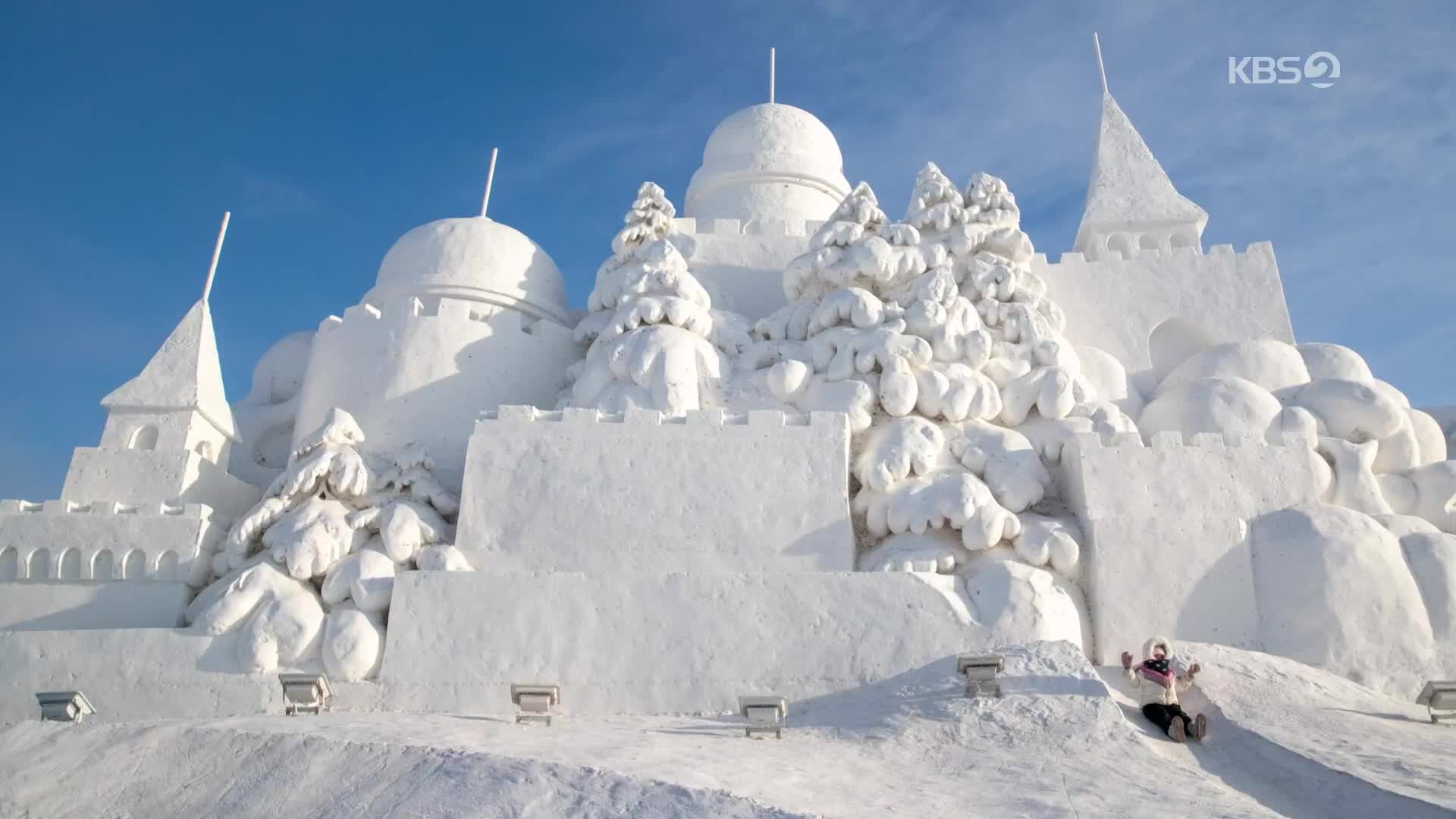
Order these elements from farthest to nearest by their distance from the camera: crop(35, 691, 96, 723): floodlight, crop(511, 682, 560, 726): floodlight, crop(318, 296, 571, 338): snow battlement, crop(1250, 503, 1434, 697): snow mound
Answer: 1. crop(318, 296, 571, 338): snow battlement
2. crop(1250, 503, 1434, 697): snow mound
3. crop(511, 682, 560, 726): floodlight
4. crop(35, 691, 96, 723): floodlight

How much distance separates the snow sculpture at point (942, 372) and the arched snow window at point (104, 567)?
29.8ft

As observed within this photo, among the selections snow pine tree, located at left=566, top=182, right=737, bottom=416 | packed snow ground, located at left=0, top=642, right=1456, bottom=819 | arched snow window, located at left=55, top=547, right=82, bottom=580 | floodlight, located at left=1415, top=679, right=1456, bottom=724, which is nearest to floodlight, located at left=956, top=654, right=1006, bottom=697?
packed snow ground, located at left=0, top=642, right=1456, bottom=819

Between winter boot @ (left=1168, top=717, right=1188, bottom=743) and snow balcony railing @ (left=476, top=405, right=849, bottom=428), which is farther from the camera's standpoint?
snow balcony railing @ (left=476, top=405, right=849, bottom=428)

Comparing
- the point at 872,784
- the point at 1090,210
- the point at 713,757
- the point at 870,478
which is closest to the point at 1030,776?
the point at 872,784

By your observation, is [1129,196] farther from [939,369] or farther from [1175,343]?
[939,369]

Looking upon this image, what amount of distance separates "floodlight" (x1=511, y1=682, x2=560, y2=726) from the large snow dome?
14.4 meters

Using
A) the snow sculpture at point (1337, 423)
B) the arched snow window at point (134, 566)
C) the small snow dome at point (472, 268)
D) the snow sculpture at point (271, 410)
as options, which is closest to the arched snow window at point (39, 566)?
the arched snow window at point (134, 566)

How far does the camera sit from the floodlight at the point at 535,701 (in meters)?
12.5

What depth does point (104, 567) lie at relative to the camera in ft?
56.1

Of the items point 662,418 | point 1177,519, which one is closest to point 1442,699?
point 1177,519

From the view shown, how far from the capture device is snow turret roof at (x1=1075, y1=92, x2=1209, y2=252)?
2439 centimetres

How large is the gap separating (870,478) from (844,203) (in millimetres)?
6189

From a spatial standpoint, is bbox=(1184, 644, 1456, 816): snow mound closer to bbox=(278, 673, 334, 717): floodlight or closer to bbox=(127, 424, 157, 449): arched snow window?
bbox=(278, 673, 334, 717): floodlight

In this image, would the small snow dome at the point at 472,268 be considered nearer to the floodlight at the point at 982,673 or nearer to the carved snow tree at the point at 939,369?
the carved snow tree at the point at 939,369
